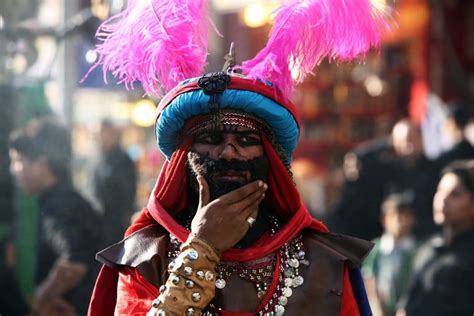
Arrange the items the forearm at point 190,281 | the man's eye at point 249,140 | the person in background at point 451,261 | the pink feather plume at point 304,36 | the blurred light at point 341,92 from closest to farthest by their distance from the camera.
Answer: the forearm at point 190,281, the man's eye at point 249,140, the pink feather plume at point 304,36, the person in background at point 451,261, the blurred light at point 341,92

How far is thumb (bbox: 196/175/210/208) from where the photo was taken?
342 cm

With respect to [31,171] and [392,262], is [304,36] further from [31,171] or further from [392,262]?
[392,262]

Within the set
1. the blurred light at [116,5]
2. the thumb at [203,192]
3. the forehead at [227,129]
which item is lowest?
the thumb at [203,192]

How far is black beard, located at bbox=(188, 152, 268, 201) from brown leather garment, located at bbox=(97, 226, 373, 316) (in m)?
0.25

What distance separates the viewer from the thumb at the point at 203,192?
3.42 meters

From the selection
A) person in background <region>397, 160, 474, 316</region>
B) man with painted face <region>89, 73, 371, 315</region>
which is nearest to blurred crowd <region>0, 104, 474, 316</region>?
person in background <region>397, 160, 474, 316</region>

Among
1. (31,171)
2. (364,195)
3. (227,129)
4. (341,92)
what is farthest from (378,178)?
(341,92)

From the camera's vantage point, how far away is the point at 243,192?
3375 millimetres

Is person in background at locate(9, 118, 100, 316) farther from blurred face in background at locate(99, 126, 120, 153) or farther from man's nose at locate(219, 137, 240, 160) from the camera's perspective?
man's nose at locate(219, 137, 240, 160)

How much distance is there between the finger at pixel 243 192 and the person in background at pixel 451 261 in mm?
2886

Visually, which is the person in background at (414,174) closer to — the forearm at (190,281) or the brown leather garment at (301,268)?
the brown leather garment at (301,268)

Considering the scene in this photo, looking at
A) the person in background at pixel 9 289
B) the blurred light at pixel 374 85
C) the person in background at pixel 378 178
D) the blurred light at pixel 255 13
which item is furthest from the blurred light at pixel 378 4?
the blurred light at pixel 374 85

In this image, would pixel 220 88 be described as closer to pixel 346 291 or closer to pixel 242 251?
pixel 242 251

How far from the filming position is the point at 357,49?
3783 mm
